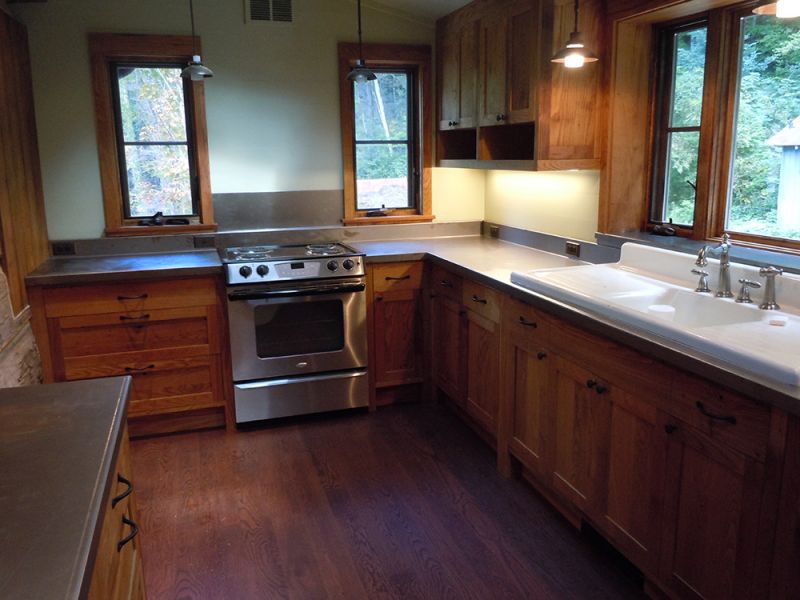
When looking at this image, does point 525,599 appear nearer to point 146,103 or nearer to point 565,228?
point 565,228

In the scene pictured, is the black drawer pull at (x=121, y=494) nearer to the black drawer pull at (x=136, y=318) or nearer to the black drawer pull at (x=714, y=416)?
the black drawer pull at (x=714, y=416)

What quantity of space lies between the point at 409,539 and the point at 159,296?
177 centimetres

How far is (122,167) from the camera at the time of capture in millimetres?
3869

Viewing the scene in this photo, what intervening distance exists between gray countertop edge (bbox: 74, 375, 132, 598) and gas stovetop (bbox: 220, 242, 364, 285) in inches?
75.6

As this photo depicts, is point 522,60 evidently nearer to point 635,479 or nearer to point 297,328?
point 297,328

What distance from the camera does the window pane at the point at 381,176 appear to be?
4.27 metres

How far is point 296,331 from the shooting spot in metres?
3.67

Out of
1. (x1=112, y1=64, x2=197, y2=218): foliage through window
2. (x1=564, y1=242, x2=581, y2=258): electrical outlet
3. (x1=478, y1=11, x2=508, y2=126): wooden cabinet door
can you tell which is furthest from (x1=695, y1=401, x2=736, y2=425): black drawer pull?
(x1=112, y1=64, x2=197, y2=218): foliage through window

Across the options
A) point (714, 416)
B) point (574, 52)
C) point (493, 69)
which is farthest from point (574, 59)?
point (714, 416)

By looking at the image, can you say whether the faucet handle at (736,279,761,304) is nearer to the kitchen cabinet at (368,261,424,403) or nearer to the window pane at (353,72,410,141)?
the kitchen cabinet at (368,261,424,403)

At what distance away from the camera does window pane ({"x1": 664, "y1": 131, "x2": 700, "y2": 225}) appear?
2957 mm

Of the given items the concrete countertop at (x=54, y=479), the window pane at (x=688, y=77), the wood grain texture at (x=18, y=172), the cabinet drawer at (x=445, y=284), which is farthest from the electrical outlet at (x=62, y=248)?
the window pane at (x=688, y=77)

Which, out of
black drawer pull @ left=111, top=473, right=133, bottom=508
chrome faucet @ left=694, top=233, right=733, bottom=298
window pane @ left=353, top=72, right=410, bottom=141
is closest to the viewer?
black drawer pull @ left=111, top=473, right=133, bottom=508

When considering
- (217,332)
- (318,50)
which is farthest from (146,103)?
(217,332)
